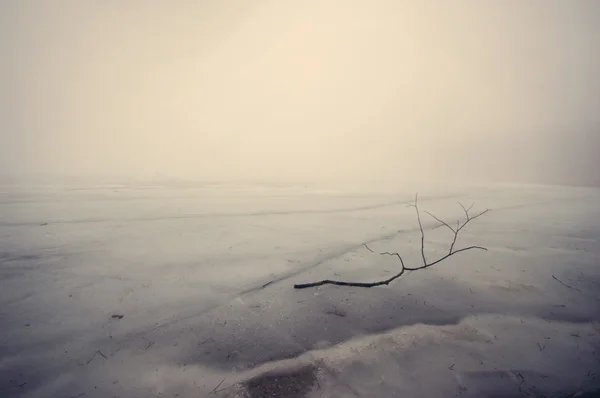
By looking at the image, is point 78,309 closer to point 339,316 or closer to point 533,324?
point 339,316

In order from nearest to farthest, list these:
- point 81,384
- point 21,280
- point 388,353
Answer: point 81,384, point 388,353, point 21,280

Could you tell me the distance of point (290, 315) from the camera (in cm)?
283

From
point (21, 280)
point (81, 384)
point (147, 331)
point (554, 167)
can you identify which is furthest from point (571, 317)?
point (554, 167)

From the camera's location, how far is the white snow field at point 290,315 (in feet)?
6.42

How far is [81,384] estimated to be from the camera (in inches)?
74.5

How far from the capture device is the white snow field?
1956mm

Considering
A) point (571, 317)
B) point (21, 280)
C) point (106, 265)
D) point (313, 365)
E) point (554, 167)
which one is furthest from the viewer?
point (554, 167)

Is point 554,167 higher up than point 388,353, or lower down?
higher up

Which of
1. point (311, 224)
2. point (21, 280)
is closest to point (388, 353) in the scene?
point (21, 280)

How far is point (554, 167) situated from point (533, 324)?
2533 cm

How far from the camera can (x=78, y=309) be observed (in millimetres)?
2879

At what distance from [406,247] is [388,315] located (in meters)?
2.45

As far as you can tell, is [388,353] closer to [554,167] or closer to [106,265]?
[106,265]

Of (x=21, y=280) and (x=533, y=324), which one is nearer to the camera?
(x=533, y=324)
